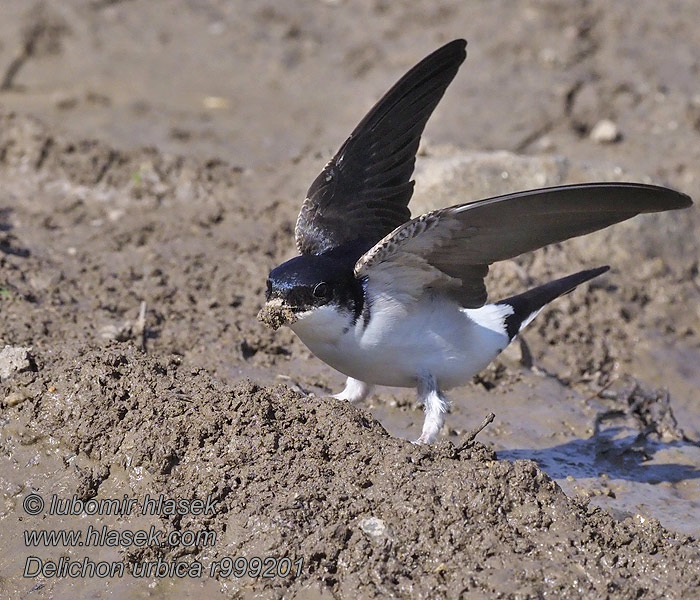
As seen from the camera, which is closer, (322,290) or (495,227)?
(495,227)

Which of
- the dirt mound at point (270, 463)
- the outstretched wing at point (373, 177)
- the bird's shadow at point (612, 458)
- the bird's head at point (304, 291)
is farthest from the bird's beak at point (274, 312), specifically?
the bird's shadow at point (612, 458)

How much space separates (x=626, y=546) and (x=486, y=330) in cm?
142

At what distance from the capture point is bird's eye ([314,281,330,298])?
4402mm

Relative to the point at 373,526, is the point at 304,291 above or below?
above

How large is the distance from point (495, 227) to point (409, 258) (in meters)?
0.40

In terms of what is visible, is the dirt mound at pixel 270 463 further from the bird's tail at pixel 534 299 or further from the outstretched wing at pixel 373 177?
the outstretched wing at pixel 373 177

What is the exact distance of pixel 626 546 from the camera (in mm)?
3855

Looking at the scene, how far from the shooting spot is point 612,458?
5.37m

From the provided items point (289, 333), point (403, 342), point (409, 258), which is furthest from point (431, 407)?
point (289, 333)

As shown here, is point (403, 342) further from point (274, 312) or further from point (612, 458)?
point (612, 458)

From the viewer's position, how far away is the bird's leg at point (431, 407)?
4.59 m

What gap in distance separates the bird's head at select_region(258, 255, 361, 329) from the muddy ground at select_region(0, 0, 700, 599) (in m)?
0.32

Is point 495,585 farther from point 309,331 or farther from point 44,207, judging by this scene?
point 44,207

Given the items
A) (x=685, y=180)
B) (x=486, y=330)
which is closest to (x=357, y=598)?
(x=486, y=330)
